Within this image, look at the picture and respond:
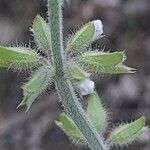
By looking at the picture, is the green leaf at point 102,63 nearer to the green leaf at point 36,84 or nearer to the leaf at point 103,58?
the leaf at point 103,58

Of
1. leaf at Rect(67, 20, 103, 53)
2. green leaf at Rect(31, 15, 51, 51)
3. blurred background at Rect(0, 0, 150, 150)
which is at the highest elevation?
green leaf at Rect(31, 15, 51, 51)

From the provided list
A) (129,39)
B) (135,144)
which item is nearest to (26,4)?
(129,39)

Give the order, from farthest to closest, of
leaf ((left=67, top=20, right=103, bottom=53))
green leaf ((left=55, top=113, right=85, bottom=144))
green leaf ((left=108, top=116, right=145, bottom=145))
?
1. green leaf ((left=108, top=116, right=145, bottom=145))
2. green leaf ((left=55, top=113, right=85, bottom=144))
3. leaf ((left=67, top=20, right=103, bottom=53))

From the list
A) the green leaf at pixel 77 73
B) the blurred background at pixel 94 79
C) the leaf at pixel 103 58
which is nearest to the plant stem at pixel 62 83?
the green leaf at pixel 77 73

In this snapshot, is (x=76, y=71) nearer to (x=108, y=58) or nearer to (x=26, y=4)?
(x=108, y=58)

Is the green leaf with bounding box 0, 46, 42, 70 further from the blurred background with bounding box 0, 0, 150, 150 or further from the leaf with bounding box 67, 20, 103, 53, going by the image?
the blurred background with bounding box 0, 0, 150, 150

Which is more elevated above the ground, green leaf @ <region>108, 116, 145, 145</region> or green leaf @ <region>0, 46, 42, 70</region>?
green leaf @ <region>0, 46, 42, 70</region>

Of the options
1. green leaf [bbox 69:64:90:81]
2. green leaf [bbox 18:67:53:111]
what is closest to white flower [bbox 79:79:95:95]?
green leaf [bbox 69:64:90:81]
